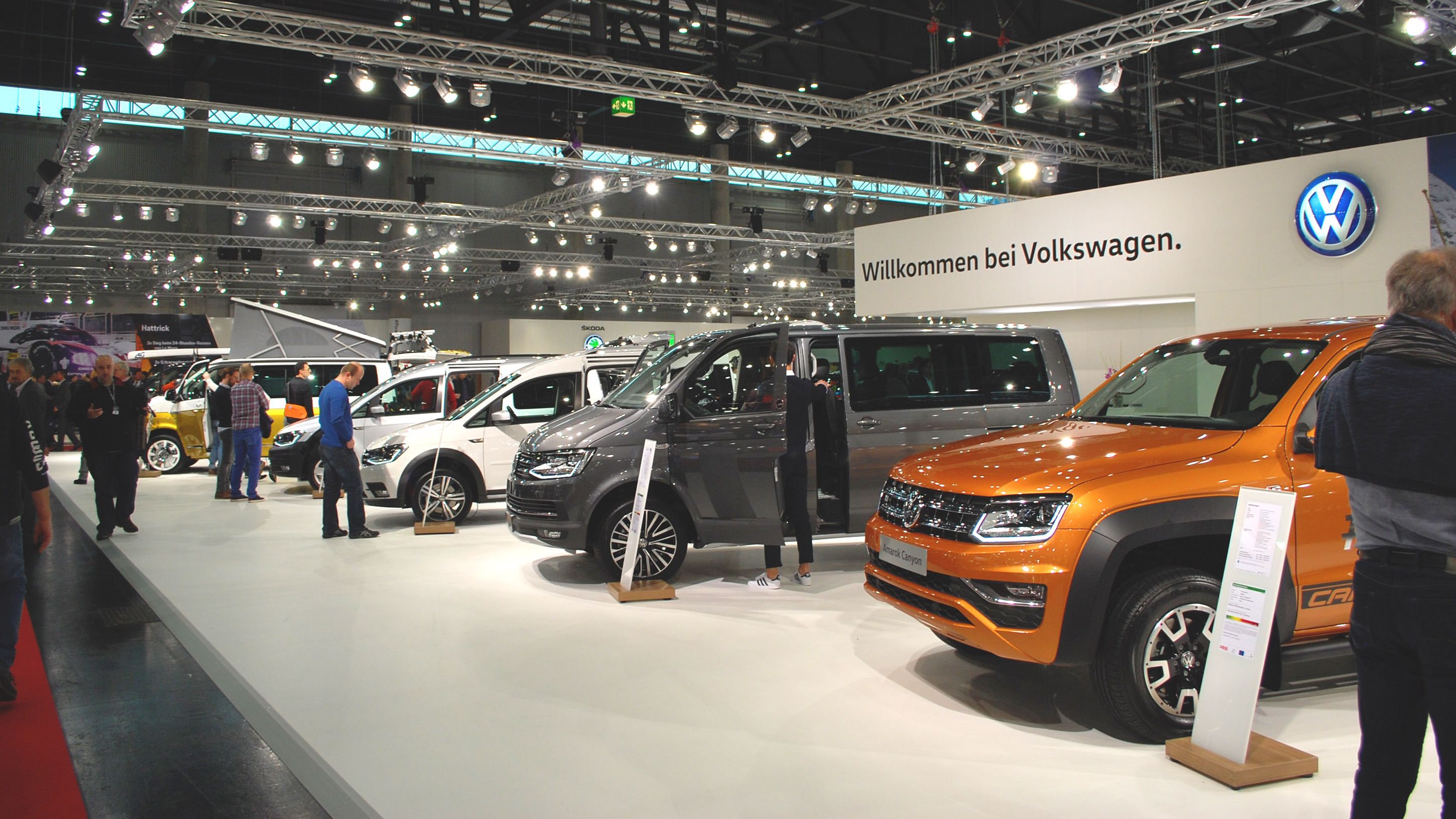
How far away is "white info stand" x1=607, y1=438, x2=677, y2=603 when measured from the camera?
20.0 feet

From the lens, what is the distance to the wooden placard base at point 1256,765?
336cm

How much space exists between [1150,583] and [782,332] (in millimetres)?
3384

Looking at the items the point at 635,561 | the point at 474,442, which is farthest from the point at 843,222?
the point at 635,561

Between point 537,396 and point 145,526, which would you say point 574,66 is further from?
point 145,526

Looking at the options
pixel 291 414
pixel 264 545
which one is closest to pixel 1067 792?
pixel 264 545

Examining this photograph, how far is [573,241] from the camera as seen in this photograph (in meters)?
33.9

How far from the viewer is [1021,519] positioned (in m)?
3.77

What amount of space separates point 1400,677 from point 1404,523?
0.39 meters

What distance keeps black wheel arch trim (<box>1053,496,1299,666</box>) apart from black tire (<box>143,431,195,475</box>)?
15.2 metres

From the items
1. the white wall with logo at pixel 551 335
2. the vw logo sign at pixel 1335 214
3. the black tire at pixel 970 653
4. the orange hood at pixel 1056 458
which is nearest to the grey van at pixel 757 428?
the black tire at pixel 970 653

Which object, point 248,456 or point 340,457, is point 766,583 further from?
point 248,456

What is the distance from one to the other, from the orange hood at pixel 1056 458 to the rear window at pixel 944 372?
2.25m

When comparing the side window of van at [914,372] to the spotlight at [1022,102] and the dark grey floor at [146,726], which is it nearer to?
the dark grey floor at [146,726]

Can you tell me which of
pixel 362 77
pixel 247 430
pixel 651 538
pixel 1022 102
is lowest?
pixel 651 538
